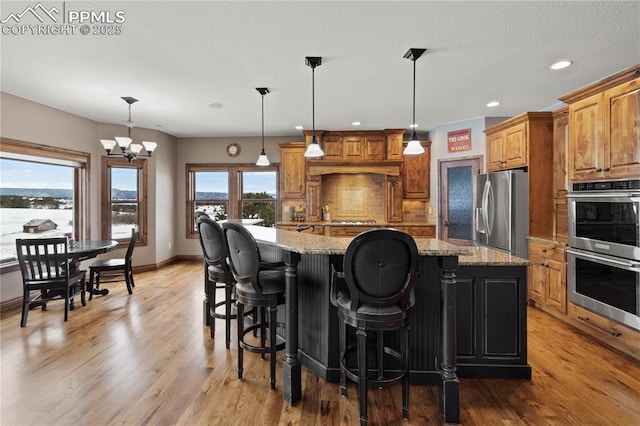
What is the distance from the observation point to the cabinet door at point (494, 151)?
185 inches

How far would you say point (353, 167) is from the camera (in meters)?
6.12

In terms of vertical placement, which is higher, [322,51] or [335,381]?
[322,51]

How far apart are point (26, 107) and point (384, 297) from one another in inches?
207

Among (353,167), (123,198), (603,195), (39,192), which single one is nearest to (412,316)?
(603,195)

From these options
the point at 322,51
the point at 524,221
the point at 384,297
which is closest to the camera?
the point at 384,297

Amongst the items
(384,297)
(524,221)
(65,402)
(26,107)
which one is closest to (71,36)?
(26,107)

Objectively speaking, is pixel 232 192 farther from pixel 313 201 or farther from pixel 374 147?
pixel 374 147

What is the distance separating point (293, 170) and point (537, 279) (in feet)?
14.2

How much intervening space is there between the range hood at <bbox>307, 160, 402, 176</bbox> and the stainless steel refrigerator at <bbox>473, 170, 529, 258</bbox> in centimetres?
184

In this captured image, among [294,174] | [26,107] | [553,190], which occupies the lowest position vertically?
[553,190]

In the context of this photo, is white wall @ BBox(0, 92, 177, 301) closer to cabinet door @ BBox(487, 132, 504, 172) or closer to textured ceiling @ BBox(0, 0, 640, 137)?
textured ceiling @ BBox(0, 0, 640, 137)

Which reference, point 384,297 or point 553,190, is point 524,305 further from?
point 553,190

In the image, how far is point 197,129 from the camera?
6.24 m

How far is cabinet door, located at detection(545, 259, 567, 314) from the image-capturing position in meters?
3.51
